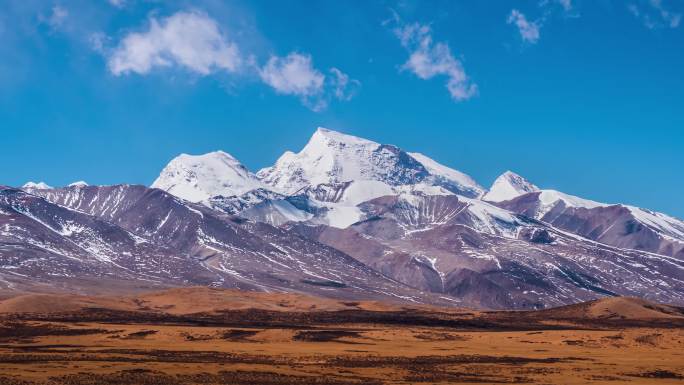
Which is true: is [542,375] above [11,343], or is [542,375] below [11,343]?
above

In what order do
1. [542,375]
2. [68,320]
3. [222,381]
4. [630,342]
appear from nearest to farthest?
[222,381]
[542,375]
[630,342]
[68,320]

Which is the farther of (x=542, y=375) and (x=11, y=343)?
(x=11, y=343)

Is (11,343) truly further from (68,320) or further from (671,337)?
(671,337)

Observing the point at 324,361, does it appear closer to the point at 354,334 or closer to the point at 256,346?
the point at 256,346

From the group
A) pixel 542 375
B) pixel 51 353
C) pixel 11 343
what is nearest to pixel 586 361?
pixel 542 375

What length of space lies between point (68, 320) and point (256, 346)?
236ft

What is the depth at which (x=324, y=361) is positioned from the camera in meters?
115

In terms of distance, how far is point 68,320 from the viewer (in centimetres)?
19650

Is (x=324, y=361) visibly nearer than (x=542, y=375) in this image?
No

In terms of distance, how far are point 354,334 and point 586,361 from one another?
193 ft

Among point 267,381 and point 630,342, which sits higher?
point 630,342

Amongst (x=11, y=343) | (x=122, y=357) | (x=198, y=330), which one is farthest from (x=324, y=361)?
(x=198, y=330)

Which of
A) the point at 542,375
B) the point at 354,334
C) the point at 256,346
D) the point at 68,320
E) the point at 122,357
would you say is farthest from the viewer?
the point at 68,320

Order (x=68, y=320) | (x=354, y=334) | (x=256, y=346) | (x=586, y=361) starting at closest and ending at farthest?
(x=586, y=361), (x=256, y=346), (x=354, y=334), (x=68, y=320)
